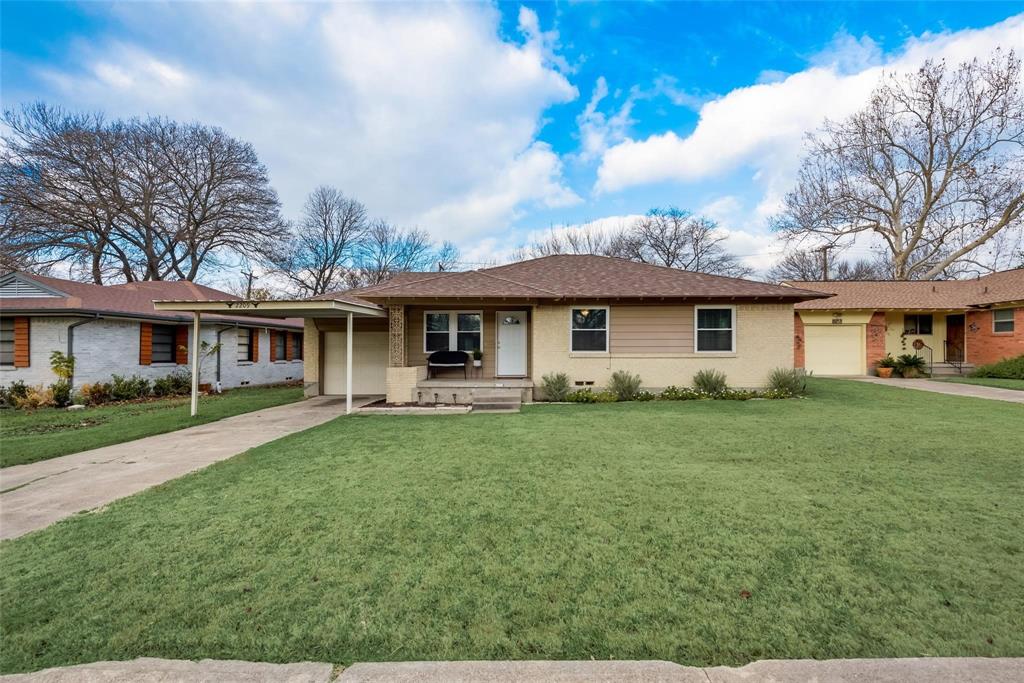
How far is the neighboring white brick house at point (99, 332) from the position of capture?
11.6 meters

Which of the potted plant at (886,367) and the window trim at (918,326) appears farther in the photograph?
the window trim at (918,326)

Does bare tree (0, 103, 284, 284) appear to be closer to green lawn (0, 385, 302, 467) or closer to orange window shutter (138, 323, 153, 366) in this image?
orange window shutter (138, 323, 153, 366)

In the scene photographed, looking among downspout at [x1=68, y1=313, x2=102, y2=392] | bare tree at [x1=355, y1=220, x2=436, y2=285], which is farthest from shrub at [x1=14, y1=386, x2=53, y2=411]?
bare tree at [x1=355, y1=220, x2=436, y2=285]

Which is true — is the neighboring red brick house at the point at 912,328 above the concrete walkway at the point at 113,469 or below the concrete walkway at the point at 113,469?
above

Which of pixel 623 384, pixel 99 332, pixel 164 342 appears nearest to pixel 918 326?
pixel 623 384

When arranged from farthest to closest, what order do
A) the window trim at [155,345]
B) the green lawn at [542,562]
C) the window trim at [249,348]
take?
the window trim at [249,348]
the window trim at [155,345]
the green lawn at [542,562]

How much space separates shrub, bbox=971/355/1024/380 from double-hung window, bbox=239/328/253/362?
90.7 ft

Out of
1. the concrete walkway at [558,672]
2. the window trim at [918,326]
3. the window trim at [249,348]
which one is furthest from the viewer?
the window trim at [918,326]

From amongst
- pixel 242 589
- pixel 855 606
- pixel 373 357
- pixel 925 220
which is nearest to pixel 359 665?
pixel 242 589

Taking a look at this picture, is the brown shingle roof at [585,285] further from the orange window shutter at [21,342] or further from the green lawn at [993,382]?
the orange window shutter at [21,342]

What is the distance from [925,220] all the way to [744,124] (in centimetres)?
1694

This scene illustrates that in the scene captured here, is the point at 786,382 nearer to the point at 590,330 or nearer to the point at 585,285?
the point at 590,330

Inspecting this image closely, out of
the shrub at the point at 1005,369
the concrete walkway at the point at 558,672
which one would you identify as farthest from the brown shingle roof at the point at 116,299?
the shrub at the point at 1005,369

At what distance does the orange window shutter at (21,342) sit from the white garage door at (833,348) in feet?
83.7
